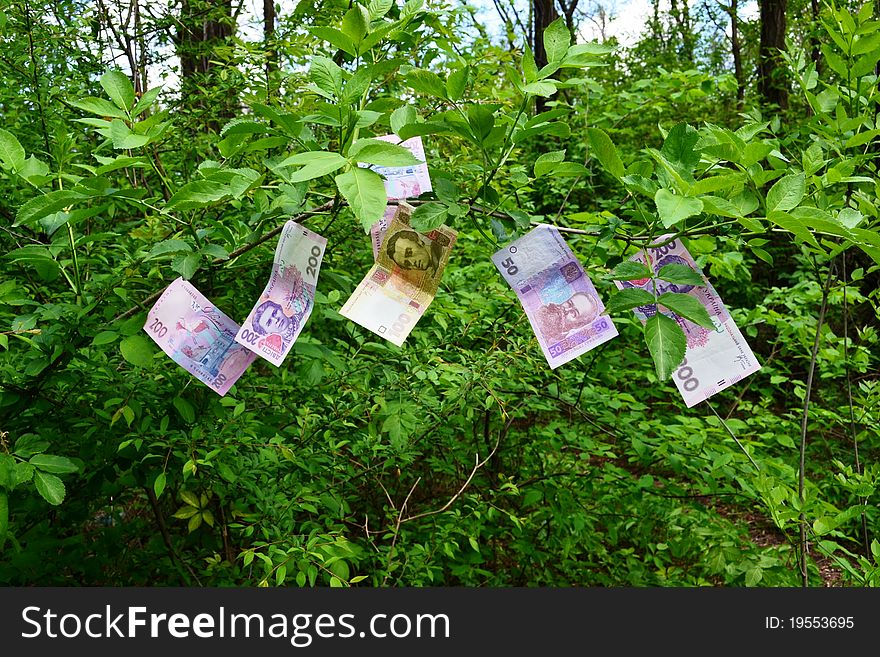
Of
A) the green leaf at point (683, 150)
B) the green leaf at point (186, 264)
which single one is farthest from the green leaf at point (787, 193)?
the green leaf at point (186, 264)

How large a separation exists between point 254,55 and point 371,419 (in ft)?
4.63

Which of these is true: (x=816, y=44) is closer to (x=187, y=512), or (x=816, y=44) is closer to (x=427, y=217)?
(x=427, y=217)

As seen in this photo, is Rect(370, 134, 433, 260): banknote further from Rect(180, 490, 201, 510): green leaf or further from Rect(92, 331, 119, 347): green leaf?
Rect(180, 490, 201, 510): green leaf

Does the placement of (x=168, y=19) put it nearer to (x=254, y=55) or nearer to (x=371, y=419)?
(x=254, y=55)

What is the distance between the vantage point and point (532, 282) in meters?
1.57

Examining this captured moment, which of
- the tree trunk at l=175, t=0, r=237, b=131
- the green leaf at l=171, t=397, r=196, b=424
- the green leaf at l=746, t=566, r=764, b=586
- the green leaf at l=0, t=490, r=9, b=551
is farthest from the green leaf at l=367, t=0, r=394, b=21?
the green leaf at l=746, t=566, r=764, b=586

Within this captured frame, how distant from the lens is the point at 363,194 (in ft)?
3.54

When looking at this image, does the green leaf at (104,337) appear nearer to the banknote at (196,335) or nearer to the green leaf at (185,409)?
the banknote at (196,335)

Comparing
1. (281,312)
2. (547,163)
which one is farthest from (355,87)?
(281,312)

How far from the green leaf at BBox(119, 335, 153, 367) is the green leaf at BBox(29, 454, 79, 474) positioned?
0.25 m

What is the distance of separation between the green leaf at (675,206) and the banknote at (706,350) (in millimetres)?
415

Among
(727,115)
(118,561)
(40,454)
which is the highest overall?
(40,454)

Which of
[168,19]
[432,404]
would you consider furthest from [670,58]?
[432,404]

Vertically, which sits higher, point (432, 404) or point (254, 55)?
point (254, 55)
